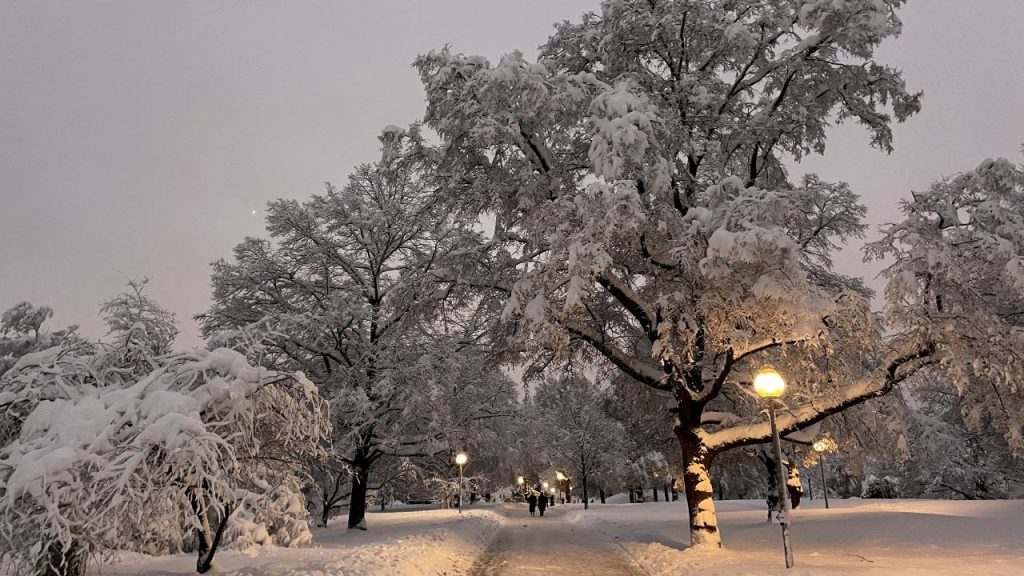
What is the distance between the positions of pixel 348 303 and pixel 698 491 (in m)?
12.5

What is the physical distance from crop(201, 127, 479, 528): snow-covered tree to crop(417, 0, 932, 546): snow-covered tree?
14.7ft

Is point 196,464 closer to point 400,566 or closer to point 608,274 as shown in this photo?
point 400,566

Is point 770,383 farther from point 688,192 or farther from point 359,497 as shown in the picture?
point 359,497

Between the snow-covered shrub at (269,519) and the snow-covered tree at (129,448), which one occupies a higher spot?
the snow-covered tree at (129,448)

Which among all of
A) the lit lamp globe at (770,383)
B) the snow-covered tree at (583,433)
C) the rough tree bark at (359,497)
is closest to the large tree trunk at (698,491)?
the lit lamp globe at (770,383)

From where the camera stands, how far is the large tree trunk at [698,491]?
1201cm

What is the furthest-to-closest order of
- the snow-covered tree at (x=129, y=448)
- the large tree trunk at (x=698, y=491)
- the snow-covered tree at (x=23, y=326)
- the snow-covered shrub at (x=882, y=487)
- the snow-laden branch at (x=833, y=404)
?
the snow-covered shrub at (x=882, y=487), the snow-covered tree at (x=23, y=326), the large tree trunk at (x=698, y=491), the snow-laden branch at (x=833, y=404), the snow-covered tree at (x=129, y=448)

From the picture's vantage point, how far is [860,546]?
40.5 ft

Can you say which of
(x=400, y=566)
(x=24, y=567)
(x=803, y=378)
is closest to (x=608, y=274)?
(x=803, y=378)

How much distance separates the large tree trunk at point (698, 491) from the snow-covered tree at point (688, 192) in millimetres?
42

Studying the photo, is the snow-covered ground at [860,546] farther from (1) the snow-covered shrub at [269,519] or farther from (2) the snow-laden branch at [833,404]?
(1) the snow-covered shrub at [269,519]

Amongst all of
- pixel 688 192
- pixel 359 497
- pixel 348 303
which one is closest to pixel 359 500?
pixel 359 497

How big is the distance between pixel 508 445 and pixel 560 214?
92.6ft

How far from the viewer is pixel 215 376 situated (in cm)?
772
